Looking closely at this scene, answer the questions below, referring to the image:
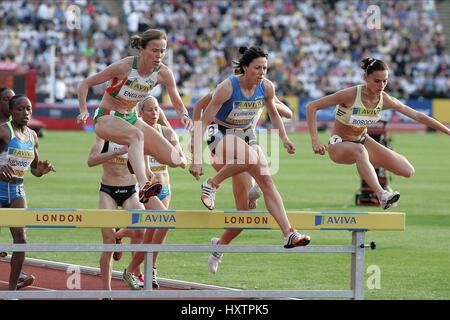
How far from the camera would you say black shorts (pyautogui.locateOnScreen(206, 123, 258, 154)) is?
1094cm

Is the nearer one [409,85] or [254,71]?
[254,71]

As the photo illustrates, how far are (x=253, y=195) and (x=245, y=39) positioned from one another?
35952 millimetres

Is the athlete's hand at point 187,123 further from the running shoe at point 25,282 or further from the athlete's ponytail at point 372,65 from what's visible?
the running shoe at point 25,282

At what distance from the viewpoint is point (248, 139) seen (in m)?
11.0

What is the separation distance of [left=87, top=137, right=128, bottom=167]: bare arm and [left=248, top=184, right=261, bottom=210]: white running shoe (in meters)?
1.39

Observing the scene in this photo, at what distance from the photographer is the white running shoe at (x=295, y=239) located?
32.3 ft

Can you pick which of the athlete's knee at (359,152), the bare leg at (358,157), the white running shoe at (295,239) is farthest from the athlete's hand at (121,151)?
the athlete's knee at (359,152)

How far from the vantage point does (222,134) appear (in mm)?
10969

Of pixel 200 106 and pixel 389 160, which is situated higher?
pixel 200 106

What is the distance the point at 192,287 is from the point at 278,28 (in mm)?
37301

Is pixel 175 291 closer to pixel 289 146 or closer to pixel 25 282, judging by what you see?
pixel 289 146

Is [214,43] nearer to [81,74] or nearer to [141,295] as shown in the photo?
[81,74]

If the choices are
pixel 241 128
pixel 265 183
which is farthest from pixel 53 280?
pixel 265 183
